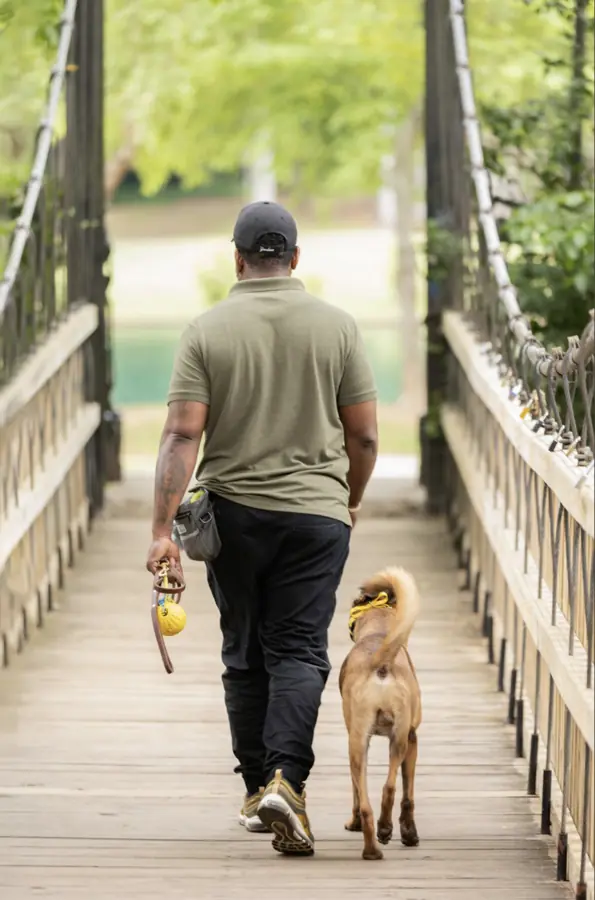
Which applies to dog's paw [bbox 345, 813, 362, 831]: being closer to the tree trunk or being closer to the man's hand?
the man's hand

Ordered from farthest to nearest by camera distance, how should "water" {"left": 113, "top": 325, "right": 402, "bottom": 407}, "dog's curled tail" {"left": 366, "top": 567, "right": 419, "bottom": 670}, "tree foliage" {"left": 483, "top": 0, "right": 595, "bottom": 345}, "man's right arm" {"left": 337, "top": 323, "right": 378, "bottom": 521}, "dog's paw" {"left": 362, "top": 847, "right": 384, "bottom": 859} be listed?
"water" {"left": 113, "top": 325, "right": 402, "bottom": 407}
"tree foliage" {"left": 483, "top": 0, "right": 595, "bottom": 345}
"man's right arm" {"left": 337, "top": 323, "right": 378, "bottom": 521}
"dog's paw" {"left": 362, "top": 847, "right": 384, "bottom": 859}
"dog's curled tail" {"left": 366, "top": 567, "right": 419, "bottom": 670}

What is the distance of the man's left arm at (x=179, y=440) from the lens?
4.19 m

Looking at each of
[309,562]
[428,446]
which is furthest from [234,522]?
[428,446]

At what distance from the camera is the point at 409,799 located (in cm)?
426

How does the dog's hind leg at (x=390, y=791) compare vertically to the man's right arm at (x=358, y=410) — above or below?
below

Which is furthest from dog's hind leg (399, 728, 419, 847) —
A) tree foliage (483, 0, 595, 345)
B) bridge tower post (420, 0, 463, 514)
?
bridge tower post (420, 0, 463, 514)

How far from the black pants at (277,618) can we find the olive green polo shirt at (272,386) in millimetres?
55

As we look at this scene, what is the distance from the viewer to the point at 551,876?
4.12 m

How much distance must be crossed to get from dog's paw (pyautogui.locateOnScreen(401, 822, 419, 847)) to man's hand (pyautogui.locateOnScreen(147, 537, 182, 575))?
2.84 feet

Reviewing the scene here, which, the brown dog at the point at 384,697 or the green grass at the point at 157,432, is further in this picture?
the green grass at the point at 157,432

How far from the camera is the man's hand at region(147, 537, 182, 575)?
165 inches

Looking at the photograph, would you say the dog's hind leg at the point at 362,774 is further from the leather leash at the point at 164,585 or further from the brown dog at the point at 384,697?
the leather leash at the point at 164,585

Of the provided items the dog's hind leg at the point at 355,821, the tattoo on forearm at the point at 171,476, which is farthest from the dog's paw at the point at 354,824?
the tattoo on forearm at the point at 171,476

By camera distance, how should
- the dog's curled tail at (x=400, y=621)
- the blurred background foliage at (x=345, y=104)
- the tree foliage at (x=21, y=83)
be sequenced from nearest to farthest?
the dog's curled tail at (x=400, y=621) < the blurred background foliage at (x=345, y=104) < the tree foliage at (x=21, y=83)
